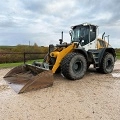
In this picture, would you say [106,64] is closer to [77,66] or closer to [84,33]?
[84,33]

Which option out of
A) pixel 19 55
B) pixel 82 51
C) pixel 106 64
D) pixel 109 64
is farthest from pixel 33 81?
pixel 19 55

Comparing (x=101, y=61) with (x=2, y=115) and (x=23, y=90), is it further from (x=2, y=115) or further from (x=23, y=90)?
(x=2, y=115)

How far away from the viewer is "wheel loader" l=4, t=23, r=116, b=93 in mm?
6498

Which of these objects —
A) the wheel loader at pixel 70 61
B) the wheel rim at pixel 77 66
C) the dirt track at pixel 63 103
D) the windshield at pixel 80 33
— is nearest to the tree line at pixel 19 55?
the wheel loader at pixel 70 61

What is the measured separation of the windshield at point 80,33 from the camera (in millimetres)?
9070

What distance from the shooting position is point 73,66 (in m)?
7.73

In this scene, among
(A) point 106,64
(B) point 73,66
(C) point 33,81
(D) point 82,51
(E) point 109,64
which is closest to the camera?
(C) point 33,81

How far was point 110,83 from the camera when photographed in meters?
7.45

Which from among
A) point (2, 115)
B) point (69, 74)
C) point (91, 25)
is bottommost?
point (2, 115)

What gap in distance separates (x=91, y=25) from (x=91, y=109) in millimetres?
5345

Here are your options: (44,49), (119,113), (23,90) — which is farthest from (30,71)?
(44,49)

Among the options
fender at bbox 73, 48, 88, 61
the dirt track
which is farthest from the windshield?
the dirt track

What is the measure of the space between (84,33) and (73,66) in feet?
6.92

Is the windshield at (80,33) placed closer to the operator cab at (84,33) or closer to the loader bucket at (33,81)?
the operator cab at (84,33)
